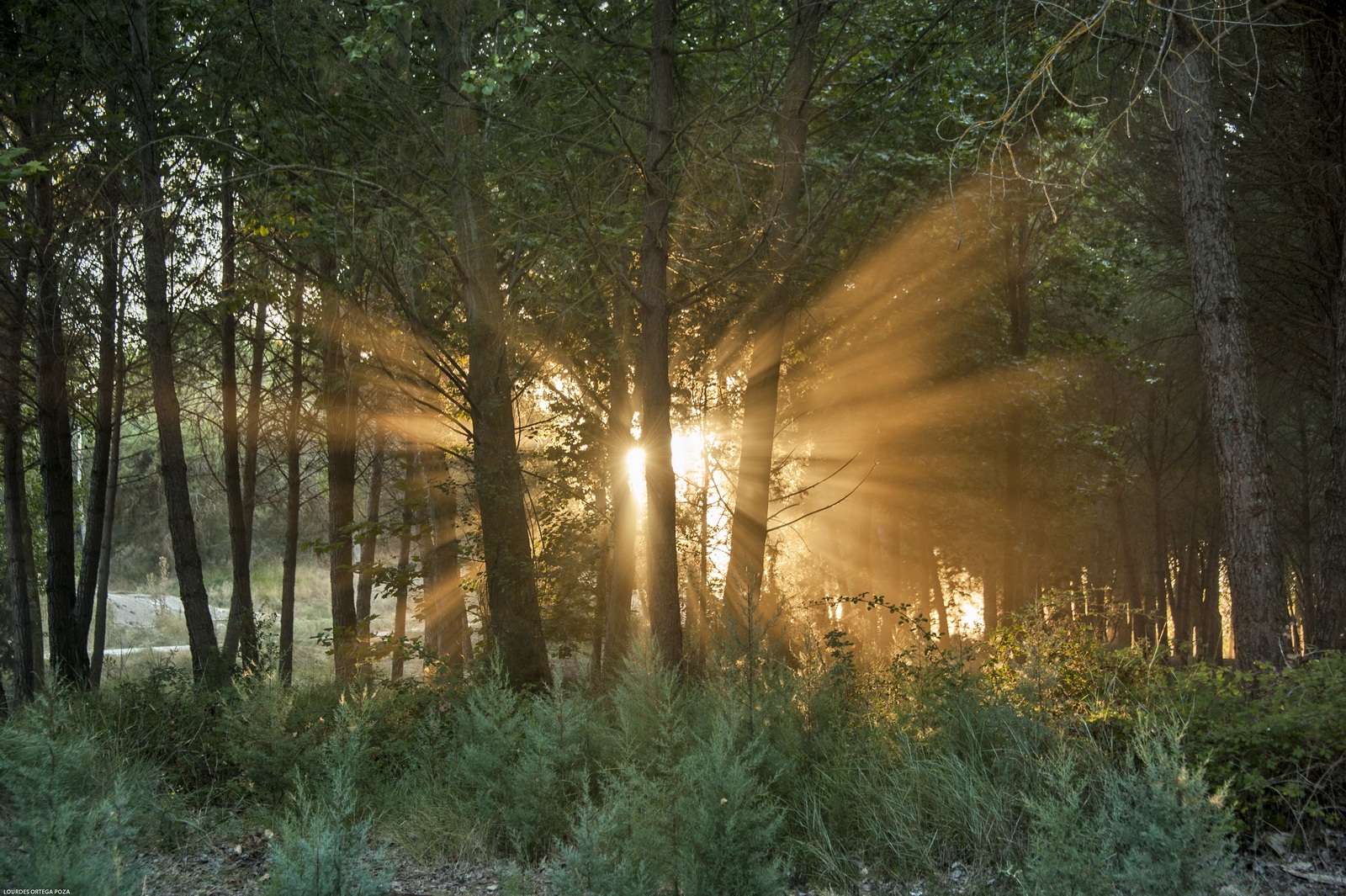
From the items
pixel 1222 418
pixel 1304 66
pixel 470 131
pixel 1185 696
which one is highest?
pixel 1304 66

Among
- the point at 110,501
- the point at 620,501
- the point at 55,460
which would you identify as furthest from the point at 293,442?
the point at 620,501

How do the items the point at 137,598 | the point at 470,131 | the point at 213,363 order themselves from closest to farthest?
the point at 470,131 < the point at 213,363 < the point at 137,598

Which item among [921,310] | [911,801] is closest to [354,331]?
[911,801]

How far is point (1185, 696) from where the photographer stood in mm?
6508

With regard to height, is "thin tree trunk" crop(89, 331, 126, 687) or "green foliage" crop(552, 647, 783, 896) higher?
"thin tree trunk" crop(89, 331, 126, 687)

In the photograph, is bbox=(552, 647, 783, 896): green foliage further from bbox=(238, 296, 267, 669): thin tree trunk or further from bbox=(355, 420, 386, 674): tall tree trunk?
bbox=(238, 296, 267, 669): thin tree trunk

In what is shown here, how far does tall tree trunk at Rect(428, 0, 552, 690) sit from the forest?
0.19 ft

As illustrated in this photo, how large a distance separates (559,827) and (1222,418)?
7.15 meters

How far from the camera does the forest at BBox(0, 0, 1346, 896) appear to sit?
507cm

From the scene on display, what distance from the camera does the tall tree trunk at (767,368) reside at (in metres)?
10.1

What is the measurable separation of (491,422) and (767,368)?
3.45 meters

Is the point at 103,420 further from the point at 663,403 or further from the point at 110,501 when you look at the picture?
the point at 663,403

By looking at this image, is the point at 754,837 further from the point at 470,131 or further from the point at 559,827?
the point at 470,131

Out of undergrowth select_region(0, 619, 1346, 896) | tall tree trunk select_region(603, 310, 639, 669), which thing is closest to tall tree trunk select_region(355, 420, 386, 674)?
tall tree trunk select_region(603, 310, 639, 669)
